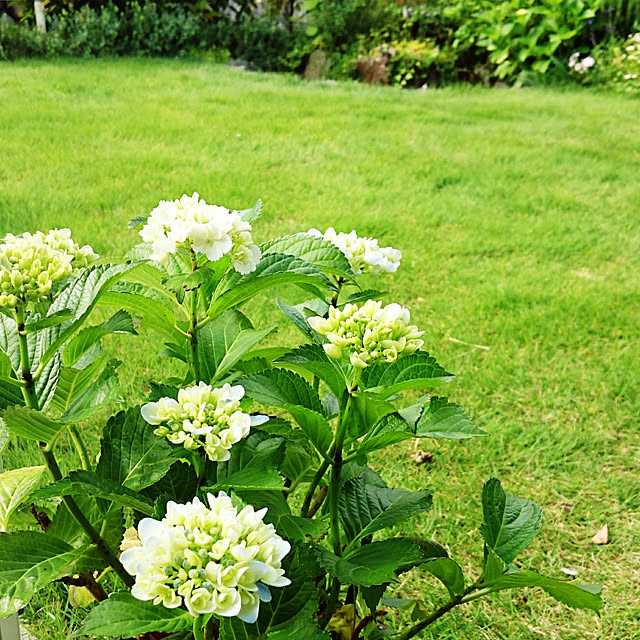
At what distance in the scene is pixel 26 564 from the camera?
82cm

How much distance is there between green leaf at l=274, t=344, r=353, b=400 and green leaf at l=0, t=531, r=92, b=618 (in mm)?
357

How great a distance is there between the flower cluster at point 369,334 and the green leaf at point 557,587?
311mm

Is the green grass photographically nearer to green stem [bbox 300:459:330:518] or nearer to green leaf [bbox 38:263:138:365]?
green stem [bbox 300:459:330:518]

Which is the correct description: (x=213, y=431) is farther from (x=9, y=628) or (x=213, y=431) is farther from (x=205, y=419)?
(x=9, y=628)

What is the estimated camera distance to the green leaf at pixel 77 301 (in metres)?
0.77

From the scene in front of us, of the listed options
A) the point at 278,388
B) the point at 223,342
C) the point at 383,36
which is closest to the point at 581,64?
the point at 383,36

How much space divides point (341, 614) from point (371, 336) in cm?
52

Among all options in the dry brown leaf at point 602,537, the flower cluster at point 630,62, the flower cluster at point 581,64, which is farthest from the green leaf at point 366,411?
the flower cluster at point 581,64

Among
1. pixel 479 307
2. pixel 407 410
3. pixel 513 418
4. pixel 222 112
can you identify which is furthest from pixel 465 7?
pixel 407 410

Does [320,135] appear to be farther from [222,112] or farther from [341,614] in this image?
[341,614]

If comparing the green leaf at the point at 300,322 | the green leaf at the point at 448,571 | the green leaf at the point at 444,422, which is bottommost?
the green leaf at the point at 448,571

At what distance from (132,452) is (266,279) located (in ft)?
0.94

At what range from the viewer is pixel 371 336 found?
81 centimetres

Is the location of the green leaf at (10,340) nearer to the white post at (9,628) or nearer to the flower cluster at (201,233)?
the flower cluster at (201,233)
